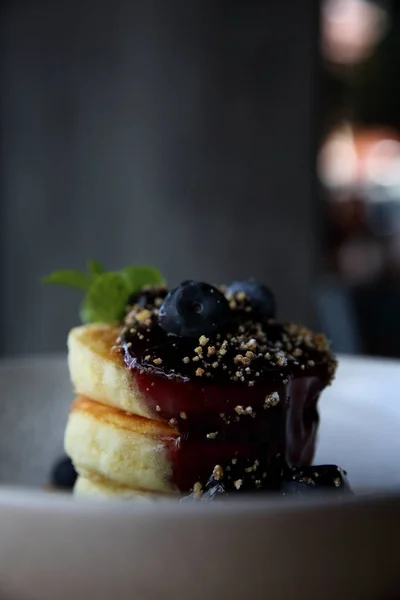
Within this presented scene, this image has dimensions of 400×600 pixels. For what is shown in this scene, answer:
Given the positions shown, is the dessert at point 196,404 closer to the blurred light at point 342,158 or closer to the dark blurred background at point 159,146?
the dark blurred background at point 159,146

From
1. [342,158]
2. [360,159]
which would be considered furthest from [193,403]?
[360,159]

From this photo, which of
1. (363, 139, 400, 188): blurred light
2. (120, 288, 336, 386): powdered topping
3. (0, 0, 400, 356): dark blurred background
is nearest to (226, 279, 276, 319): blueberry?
(120, 288, 336, 386): powdered topping

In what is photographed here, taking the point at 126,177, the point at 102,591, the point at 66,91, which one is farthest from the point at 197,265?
the point at 102,591

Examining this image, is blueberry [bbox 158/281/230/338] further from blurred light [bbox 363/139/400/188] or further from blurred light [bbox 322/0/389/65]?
blurred light [bbox 363/139/400/188]

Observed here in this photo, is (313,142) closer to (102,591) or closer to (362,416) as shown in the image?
(362,416)

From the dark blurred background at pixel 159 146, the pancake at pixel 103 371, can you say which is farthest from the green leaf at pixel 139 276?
the dark blurred background at pixel 159 146

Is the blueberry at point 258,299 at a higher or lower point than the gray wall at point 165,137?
lower
